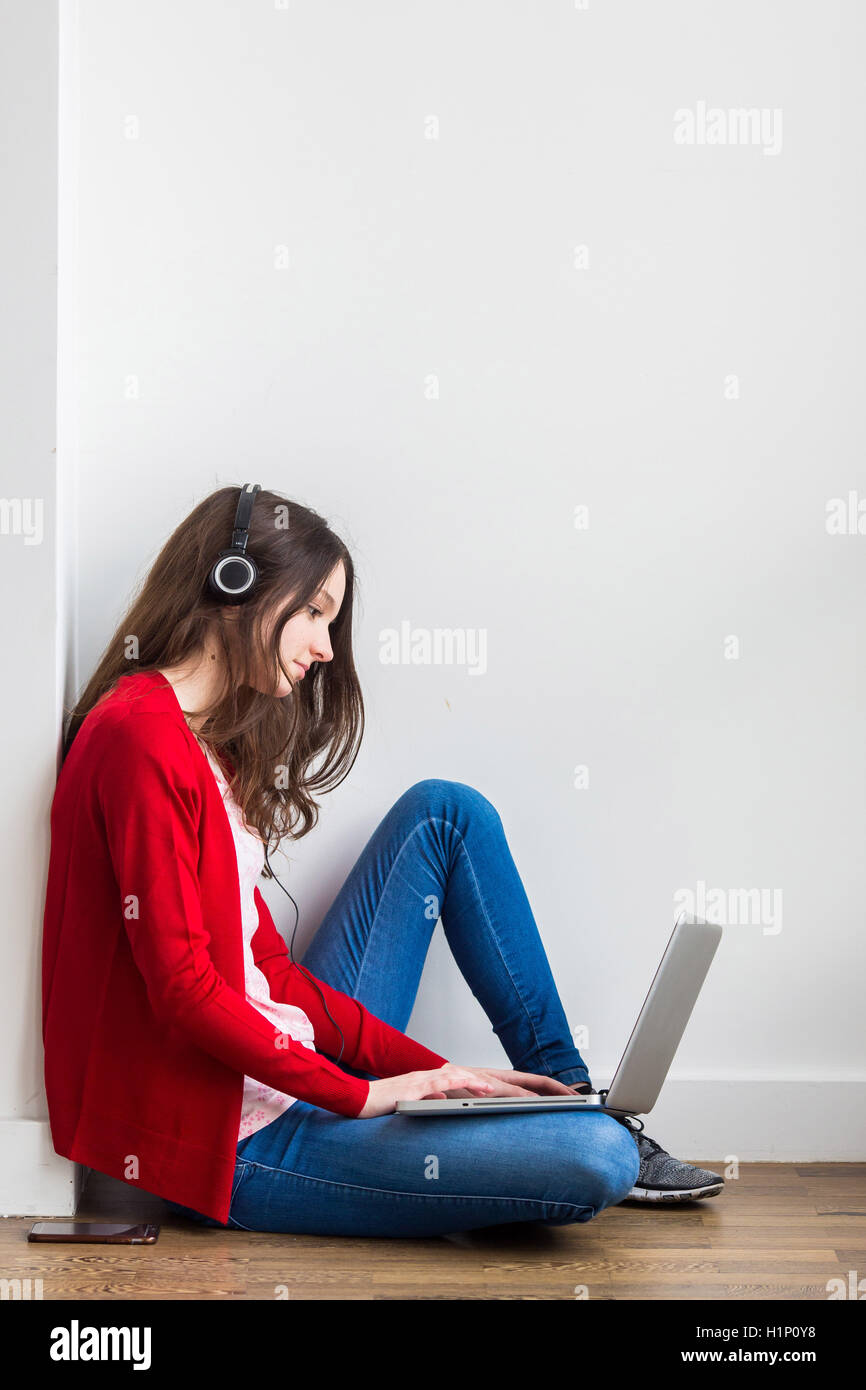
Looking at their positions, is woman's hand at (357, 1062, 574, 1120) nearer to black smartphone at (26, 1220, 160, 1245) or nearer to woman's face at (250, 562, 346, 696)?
black smartphone at (26, 1220, 160, 1245)

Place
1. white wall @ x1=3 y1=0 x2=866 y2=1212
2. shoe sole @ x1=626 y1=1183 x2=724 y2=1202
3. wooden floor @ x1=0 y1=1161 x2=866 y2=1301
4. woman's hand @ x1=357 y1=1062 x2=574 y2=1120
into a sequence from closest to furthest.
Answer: wooden floor @ x1=0 y1=1161 x2=866 y2=1301 → woman's hand @ x1=357 y1=1062 x2=574 y2=1120 → shoe sole @ x1=626 y1=1183 x2=724 y2=1202 → white wall @ x1=3 y1=0 x2=866 y2=1212

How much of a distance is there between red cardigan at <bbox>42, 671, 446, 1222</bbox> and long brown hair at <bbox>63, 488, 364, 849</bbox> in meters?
0.07

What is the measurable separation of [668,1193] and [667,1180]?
18 mm

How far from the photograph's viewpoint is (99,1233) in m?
1.41

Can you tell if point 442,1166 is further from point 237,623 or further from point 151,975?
point 237,623

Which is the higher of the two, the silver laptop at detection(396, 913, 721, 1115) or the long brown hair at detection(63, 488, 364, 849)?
the long brown hair at detection(63, 488, 364, 849)

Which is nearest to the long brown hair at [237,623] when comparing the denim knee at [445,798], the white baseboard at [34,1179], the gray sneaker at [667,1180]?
the denim knee at [445,798]

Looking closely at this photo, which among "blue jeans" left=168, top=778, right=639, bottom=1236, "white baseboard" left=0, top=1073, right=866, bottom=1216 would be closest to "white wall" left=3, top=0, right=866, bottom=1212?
"white baseboard" left=0, top=1073, right=866, bottom=1216

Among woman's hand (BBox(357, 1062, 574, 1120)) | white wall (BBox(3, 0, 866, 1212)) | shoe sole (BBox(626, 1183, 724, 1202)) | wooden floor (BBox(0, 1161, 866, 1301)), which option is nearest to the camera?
wooden floor (BBox(0, 1161, 866, 1301))

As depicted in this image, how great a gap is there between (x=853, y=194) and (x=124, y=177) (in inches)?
43.8

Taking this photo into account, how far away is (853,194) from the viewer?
1.85 m

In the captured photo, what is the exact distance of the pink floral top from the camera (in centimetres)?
144

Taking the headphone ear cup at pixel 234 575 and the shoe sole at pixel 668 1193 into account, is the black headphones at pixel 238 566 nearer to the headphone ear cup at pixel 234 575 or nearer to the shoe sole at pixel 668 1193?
the headphone ear cup at pixel 234 575
